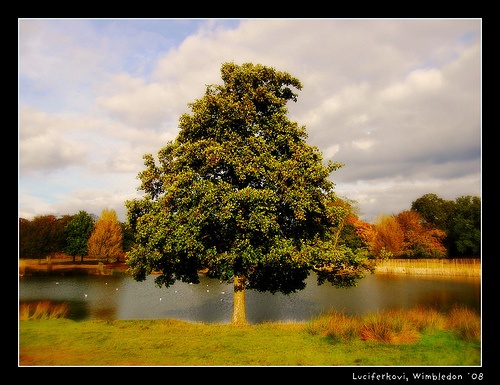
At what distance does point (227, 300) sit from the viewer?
4022 cm

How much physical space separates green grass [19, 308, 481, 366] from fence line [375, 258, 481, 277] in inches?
2015

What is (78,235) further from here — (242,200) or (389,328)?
(389,328)

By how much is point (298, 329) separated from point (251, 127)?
37.1 feet

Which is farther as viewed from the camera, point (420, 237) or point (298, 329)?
point (420, 237)

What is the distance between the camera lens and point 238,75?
20.1 metres

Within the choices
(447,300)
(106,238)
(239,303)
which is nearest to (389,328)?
(239,303)

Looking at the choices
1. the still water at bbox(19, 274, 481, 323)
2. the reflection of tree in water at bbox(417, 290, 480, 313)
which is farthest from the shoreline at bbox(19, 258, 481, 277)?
the reflection of tree in water at bbox(417, 290, 480, 313)

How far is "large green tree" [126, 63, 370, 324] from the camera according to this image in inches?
691

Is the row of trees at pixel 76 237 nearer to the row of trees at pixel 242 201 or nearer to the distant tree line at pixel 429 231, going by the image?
the distant tree line at pixel 429 231

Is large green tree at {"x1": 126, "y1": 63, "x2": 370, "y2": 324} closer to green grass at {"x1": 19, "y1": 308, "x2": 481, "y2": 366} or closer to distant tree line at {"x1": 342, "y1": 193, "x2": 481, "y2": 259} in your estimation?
green grass at {"x1": 19, "y1": 308, "x2": 481, "y2": 366}

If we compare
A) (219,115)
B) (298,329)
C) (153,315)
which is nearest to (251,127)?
(219,115)

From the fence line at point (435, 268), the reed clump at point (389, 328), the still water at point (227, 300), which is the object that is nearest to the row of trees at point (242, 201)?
the reed clump at point (389, 328)
